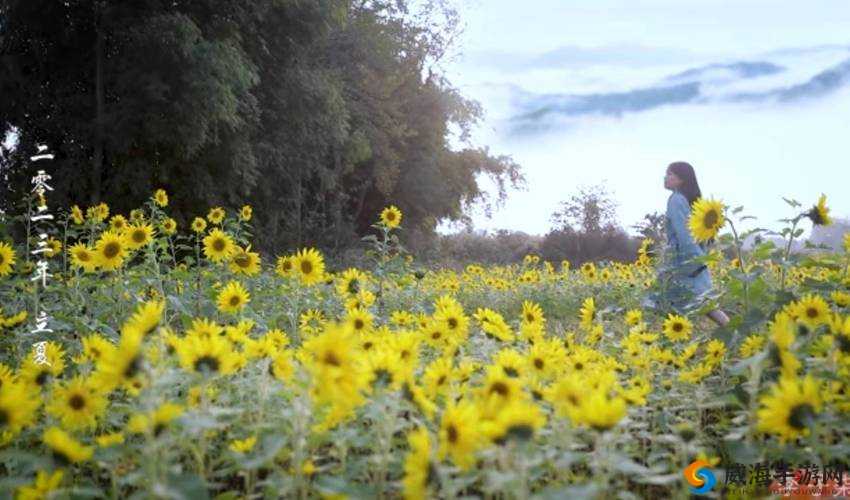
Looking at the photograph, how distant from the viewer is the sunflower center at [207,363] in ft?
5.69

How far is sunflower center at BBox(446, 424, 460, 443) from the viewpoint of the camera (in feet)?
4.75

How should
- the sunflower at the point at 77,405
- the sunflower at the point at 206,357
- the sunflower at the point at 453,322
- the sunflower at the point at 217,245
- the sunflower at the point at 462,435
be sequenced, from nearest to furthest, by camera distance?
the sunflower at the point at 462,435, the sunflower at the point at 206,357, the sunflower at the point at 77,405, the sunflower at the point at 453,322, the sunflower at the point at 217,245

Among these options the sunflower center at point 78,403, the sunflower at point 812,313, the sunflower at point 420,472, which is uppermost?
→ the sunflower at point 812,313

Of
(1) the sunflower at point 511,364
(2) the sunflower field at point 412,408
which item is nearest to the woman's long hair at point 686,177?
(2) the sunflower field at point 412,408

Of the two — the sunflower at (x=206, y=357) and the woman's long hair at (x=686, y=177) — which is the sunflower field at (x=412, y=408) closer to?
the sunflower at (x=206, y=357)

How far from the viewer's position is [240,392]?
89.3 inches

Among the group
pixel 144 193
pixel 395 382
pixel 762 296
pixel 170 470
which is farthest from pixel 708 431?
pixel 144 193

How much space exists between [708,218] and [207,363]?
2498mm

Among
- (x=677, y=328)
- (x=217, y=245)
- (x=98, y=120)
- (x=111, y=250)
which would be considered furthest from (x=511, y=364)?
(x=98, y=120)

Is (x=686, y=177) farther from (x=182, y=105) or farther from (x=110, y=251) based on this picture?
(x=182, y=105)

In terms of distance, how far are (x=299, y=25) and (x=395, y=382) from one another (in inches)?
A: 629

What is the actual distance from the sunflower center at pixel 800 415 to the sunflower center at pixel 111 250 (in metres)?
3.04

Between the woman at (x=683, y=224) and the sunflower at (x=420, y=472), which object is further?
the woman at (x=683, y=224)

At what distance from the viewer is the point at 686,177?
6566 mm
